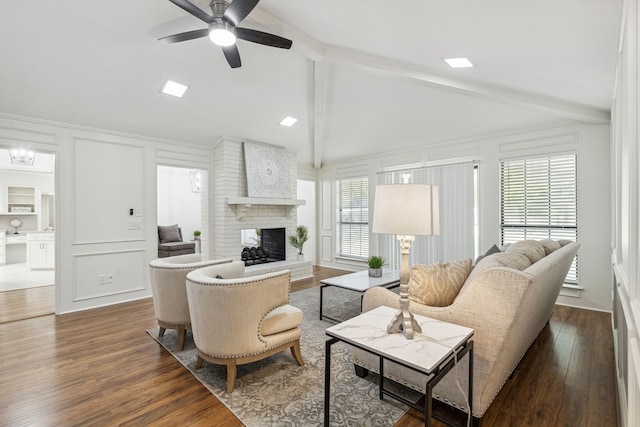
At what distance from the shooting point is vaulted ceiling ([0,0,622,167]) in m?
2.23

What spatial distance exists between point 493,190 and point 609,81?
210cm

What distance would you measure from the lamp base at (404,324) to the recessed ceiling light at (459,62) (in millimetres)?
2410

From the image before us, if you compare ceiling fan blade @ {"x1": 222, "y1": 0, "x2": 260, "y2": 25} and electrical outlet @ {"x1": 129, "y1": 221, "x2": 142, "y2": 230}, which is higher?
ceiling fan blade @ {"x1": 222, "y1": 0, "x2": 260, "y2": 25}

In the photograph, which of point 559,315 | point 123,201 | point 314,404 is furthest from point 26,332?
point 559,315

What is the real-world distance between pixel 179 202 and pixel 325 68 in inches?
258

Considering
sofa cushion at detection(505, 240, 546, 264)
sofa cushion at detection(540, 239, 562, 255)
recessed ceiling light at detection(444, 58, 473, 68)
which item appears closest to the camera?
sofa cushion at detection(505, 240, 546, 264)

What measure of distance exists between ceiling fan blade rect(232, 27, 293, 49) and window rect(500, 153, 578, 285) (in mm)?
3825

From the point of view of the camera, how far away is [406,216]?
1.61 m

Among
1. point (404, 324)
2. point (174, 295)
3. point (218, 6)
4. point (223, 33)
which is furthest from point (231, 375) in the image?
point (218, 6)

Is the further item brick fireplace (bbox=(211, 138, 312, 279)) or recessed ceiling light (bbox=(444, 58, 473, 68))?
brick fireplace (bbox=(211, 138, 312, 279))

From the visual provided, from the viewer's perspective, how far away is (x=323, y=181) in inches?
284

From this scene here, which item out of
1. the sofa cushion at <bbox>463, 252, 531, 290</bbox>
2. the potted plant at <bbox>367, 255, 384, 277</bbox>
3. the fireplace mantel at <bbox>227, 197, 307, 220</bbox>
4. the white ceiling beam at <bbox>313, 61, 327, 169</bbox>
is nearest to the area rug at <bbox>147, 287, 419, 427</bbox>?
the sofa cushion at <bbox>463, 252, 531, 290</bbox>

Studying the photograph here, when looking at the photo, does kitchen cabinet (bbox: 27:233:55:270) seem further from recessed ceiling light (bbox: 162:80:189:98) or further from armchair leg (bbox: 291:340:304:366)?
armchair leg (bbox: 291:340:304:366)

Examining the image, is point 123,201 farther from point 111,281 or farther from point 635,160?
point 635,160
